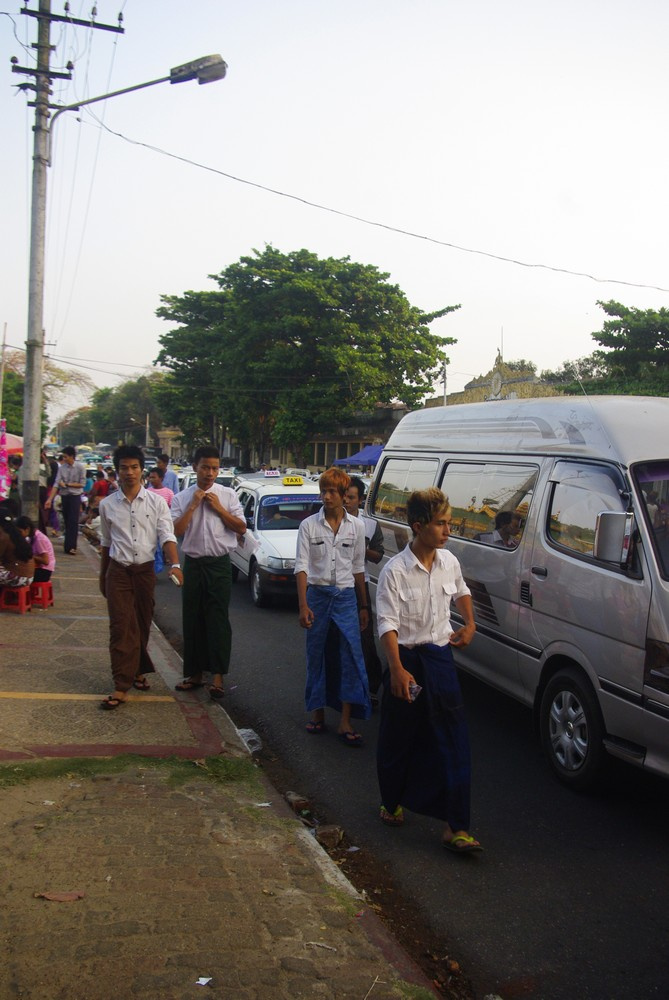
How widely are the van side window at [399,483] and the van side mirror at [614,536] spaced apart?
9.38ft

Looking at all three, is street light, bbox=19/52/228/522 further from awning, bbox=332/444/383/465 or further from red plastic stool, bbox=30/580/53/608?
awning, bbox=332/444/383/465

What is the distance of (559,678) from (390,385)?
1282 inches

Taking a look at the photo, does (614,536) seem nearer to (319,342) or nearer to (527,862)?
(527,862)

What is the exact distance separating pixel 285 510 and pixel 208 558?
565 cm

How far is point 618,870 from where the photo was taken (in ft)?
13.3

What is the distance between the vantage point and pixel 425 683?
418cm

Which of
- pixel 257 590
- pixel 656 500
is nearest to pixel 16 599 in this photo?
pixel 257 590

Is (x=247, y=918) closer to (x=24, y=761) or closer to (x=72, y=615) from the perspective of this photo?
(x=24, y=761)

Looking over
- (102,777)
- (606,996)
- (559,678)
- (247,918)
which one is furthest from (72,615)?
(606,996)

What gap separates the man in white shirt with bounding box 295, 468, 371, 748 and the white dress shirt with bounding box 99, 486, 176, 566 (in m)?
1.20

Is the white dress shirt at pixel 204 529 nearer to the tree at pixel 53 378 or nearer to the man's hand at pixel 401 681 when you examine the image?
the man's hand at pixel 401 681

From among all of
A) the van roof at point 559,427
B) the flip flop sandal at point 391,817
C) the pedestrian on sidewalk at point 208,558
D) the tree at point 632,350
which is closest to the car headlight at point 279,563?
the van roof at point 559,427

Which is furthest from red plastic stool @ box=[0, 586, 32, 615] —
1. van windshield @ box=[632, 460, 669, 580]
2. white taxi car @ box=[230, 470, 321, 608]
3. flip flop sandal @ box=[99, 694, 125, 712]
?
van windshield @ box=[632, 460, 669, 580]

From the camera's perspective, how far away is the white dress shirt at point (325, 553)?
5.81 m
